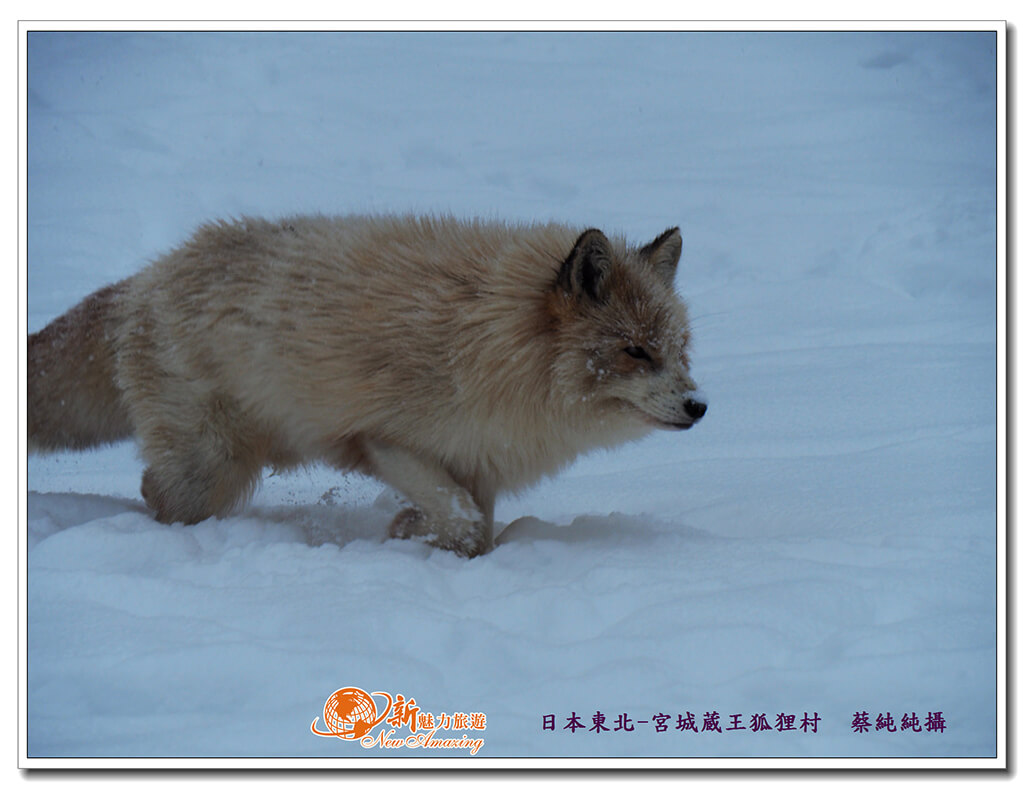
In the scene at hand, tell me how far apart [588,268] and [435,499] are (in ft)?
4.04

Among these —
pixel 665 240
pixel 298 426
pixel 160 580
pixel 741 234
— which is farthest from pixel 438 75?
pixel 160 580

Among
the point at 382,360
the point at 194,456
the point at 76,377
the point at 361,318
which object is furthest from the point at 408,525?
the point at 76,377

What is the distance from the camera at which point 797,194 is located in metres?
7.22

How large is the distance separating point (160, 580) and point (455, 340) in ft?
5.07

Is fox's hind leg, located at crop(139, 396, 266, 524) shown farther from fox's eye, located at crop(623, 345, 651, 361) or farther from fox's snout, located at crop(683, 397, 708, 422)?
fox's snout, located at crop(683, 397, 708, 422)

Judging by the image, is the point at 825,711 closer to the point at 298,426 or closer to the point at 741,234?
the point at 298,426

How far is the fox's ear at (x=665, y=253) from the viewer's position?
14.4 ft

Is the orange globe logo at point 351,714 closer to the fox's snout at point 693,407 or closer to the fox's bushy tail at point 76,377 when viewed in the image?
the fox's snout at point 693,407

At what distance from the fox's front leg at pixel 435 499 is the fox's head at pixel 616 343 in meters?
0.72

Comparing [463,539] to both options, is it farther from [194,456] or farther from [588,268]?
[194,456]

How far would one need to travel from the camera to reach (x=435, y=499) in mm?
4234

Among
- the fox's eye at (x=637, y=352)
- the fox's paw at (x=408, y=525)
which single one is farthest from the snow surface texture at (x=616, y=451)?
the fox's eye at (x=637, y=352)
